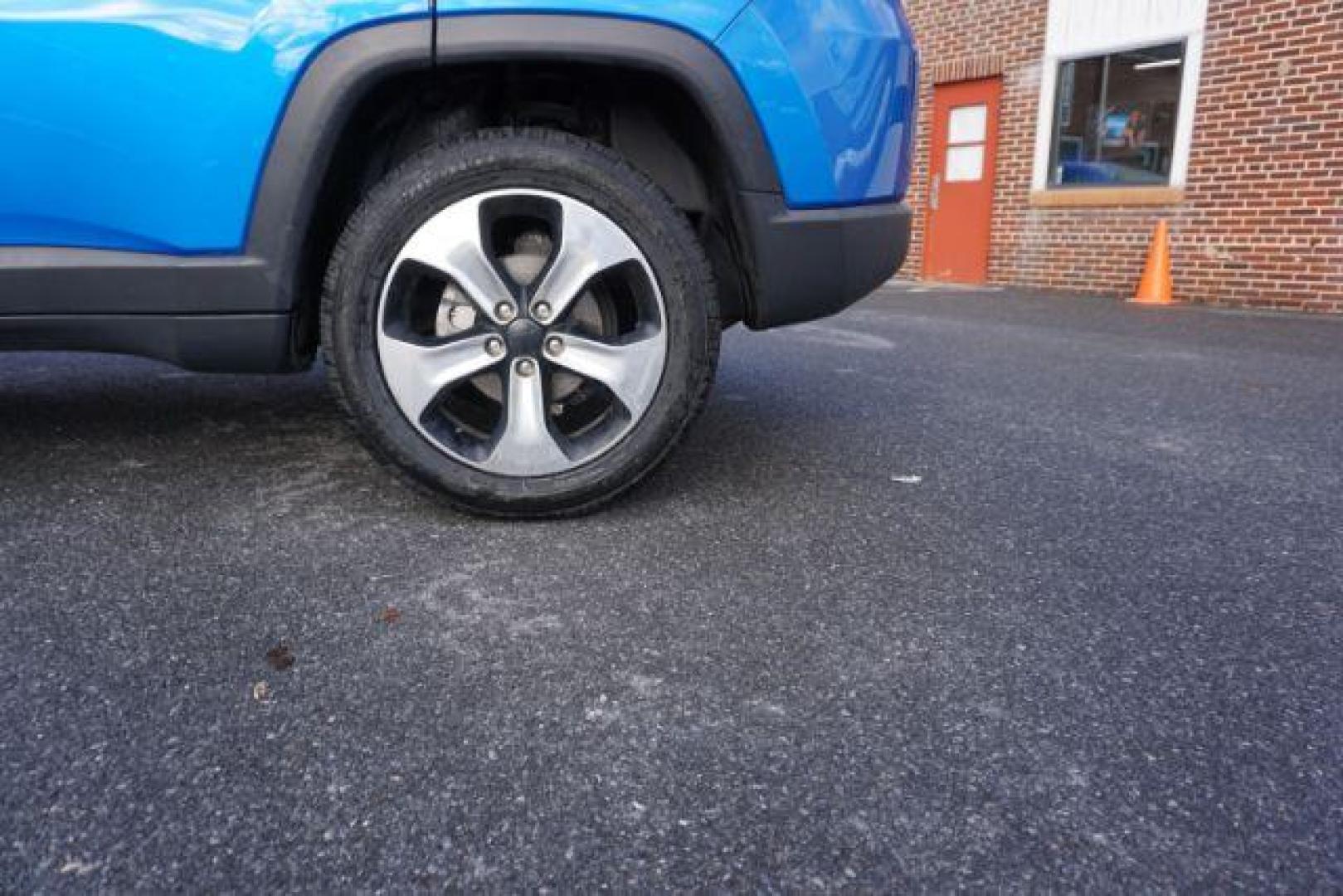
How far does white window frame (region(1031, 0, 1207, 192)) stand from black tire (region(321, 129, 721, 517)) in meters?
7.63

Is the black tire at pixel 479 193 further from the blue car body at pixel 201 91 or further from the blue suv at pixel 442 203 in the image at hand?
the blue car body at pixel 201 91

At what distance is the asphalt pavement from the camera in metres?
1.09

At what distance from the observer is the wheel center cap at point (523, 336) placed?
2.06m

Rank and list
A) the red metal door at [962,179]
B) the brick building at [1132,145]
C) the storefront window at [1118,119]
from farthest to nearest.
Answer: the red metal door at [962,179] < the storefront window at [1118,119] < the brick building at [1132,145]

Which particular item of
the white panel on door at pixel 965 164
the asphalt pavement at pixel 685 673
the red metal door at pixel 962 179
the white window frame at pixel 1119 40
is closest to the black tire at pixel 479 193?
the asphalt pavement at pixel 685 673

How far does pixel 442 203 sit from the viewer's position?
2.02 meters

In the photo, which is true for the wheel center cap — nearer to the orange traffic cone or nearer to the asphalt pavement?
the asphalt pavement

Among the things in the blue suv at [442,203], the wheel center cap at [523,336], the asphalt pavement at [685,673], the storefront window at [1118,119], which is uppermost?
the storefront window at [1118,119]

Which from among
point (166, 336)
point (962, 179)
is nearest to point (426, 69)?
point (166, 336)

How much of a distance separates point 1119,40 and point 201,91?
8660 millimetres

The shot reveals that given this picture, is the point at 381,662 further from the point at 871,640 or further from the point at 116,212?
the point at 116,212

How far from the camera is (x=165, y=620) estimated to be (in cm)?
165

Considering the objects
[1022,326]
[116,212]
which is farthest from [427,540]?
[1022,326]

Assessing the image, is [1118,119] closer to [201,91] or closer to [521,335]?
[521,335]
